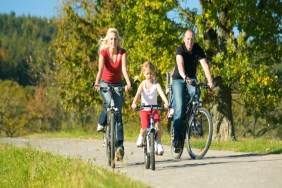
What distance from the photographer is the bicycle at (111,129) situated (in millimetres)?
9461

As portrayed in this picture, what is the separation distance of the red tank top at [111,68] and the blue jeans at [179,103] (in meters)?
1.04

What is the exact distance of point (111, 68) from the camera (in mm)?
9883

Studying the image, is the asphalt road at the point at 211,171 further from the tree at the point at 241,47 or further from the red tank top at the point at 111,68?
the tree at the point at 241,47

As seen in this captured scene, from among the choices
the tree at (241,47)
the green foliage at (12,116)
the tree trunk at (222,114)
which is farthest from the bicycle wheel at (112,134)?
the green foliage at (12,116)

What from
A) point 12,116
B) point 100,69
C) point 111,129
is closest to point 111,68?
point 100,69

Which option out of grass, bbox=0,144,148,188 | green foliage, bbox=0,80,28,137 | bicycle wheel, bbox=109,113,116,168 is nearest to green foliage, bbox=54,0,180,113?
grass, bbox=0,144,148,188

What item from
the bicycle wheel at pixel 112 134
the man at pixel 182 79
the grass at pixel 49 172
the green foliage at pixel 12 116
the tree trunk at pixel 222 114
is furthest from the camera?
the green foliage at pixel 12 116

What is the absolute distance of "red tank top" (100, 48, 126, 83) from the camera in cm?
981

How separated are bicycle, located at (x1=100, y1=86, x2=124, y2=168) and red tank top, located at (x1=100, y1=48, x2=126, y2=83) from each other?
0.22 meters

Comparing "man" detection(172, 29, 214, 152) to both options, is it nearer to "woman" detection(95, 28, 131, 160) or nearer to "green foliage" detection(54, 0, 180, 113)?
"woman" detection(95, 28, 131, 160)

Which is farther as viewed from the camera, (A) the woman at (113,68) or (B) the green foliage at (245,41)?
(B) the green foliage at (245,41)

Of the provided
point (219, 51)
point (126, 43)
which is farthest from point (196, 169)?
point (126, 43)

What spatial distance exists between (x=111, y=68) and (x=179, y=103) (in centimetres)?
131

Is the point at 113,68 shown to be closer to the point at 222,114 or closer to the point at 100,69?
the point at 100,69
